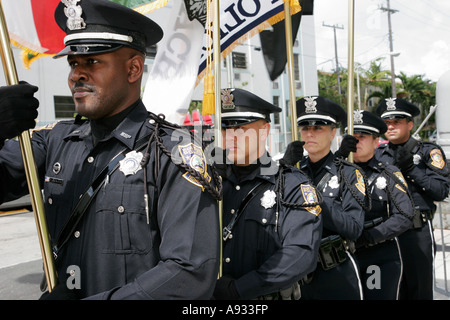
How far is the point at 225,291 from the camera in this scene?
1987 millimetres

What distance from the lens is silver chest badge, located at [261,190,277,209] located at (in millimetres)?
2316

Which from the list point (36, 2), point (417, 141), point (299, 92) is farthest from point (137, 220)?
point (299, 92)

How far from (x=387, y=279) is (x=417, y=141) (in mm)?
1993

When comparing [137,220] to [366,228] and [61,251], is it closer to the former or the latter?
[61,251]

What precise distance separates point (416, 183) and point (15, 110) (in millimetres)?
3962

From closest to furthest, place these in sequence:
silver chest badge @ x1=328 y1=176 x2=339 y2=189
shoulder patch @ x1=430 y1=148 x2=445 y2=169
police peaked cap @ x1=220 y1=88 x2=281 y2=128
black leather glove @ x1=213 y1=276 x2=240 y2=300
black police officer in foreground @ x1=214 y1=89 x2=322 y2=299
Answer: black leather glove @ x1=213 y1=276 x2=240 y2=300, black police officer in foreground @ x1=214 y1=89 x2=322 y2=299, police peaked cap @ x1=220 y1=88 x2=281 y2=128, silver chest badge @ x1=328 y1=176 x2=339 y2=189, shoulder patch @ x1=430 y1=148 x2=445 y2=169

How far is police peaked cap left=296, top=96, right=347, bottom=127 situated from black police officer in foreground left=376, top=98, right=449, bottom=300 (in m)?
1.52

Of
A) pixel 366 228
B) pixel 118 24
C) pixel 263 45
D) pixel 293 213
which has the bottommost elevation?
pixel 366 228

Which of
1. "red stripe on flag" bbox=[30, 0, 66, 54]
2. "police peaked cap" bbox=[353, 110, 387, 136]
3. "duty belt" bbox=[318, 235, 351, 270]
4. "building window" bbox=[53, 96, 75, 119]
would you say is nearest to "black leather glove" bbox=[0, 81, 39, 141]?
"duty belt" bbox=[318, 235, 351, 270]

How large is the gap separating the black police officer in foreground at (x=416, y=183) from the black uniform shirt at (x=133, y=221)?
310 centimetres

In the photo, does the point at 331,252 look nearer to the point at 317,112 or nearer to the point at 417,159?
the point at 317,112

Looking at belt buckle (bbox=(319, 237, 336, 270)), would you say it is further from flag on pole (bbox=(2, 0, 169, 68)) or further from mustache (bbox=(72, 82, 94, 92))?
flag on pole (bbox=(2, 0, 169, 68))

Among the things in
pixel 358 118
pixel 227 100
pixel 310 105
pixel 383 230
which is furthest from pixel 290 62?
pixel 383 230

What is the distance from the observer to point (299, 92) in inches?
A: 1101
